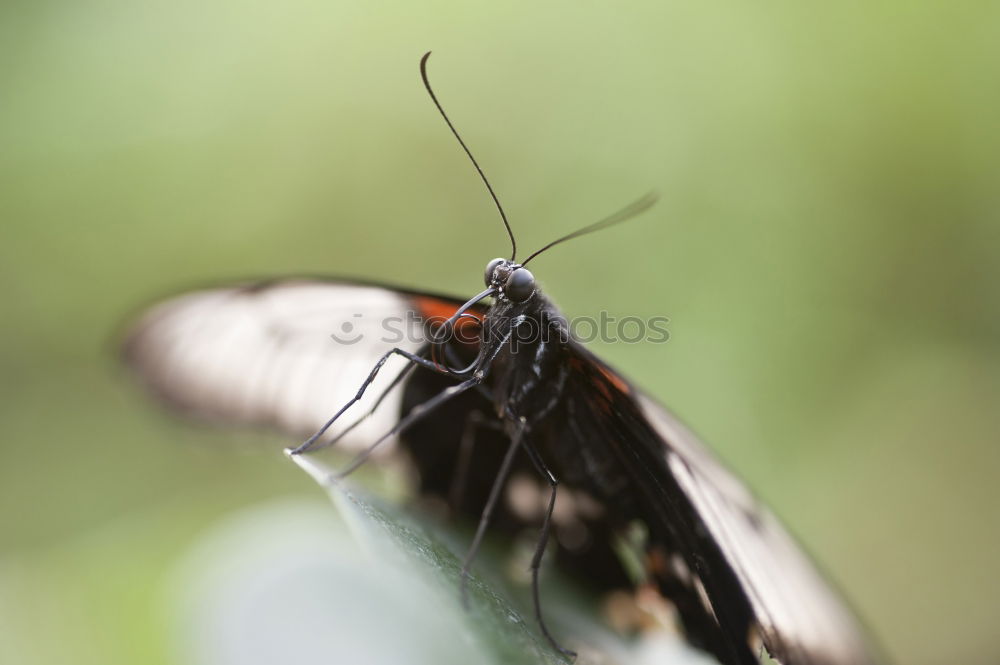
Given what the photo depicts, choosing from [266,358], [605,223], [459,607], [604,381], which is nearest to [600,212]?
[605,223]

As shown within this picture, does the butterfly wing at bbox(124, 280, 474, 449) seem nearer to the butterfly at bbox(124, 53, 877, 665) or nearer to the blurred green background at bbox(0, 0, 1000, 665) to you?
the butterfly at bbox(124, 53, 877, 665)

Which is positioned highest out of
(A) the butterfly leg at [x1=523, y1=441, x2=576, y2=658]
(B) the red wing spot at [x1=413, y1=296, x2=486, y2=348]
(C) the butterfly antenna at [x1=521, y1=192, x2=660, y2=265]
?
(C) the butterfly antenna at [x1=521, y1=192, x2=660, y2=265]

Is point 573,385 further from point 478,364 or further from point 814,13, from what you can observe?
point 814,13

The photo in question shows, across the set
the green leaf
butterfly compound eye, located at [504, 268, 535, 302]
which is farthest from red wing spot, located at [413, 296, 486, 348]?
the green leaf

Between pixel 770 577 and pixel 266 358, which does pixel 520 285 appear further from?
pixel 266 358

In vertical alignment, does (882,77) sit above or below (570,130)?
above

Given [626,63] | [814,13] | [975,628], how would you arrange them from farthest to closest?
[626,63] < [814,13] < [975,628]

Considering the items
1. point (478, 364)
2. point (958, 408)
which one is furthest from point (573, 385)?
point (958, 408)
